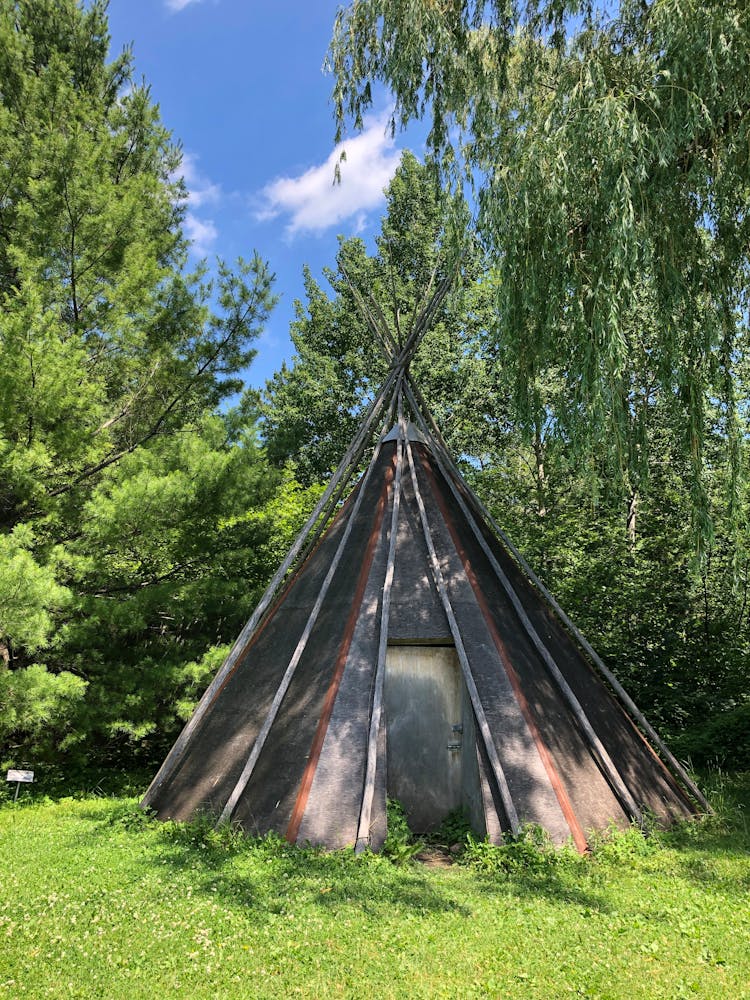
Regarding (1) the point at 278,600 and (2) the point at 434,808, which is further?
(1) the point at 278,600

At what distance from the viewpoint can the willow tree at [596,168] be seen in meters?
4.89

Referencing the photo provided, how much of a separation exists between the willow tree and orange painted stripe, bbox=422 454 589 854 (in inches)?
67.8

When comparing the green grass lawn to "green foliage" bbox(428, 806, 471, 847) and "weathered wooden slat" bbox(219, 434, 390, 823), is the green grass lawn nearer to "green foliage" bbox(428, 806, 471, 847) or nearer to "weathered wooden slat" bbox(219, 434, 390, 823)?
"weathered wooden slat" bbox(219, 434, 390, 823)

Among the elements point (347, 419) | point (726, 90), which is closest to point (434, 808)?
point (726, 90)

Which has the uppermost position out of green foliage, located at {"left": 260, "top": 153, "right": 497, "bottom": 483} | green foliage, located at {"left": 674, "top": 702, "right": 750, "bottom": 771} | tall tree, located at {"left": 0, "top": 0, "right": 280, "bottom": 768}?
green foliage, located at {"left": 260, "top": 153, "right": 497, "bottom": 483}

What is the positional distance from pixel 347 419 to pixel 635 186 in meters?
12.9

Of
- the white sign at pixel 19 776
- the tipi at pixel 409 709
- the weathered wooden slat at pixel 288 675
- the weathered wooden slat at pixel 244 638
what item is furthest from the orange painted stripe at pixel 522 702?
the white sign at pixel 19 776

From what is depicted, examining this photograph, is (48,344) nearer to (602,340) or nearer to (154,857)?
(154,857)

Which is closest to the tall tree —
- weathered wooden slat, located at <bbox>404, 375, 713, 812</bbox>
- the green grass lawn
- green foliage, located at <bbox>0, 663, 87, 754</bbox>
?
green foliage, located at <bbox>0, 663, 87, 754</bbox>

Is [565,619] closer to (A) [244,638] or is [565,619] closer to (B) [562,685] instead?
(B) [562,685]

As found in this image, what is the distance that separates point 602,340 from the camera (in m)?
5.16

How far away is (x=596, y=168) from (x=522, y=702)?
4.33 meters

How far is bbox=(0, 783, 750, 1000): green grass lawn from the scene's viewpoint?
3.39 metres

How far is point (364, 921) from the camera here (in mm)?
4043
